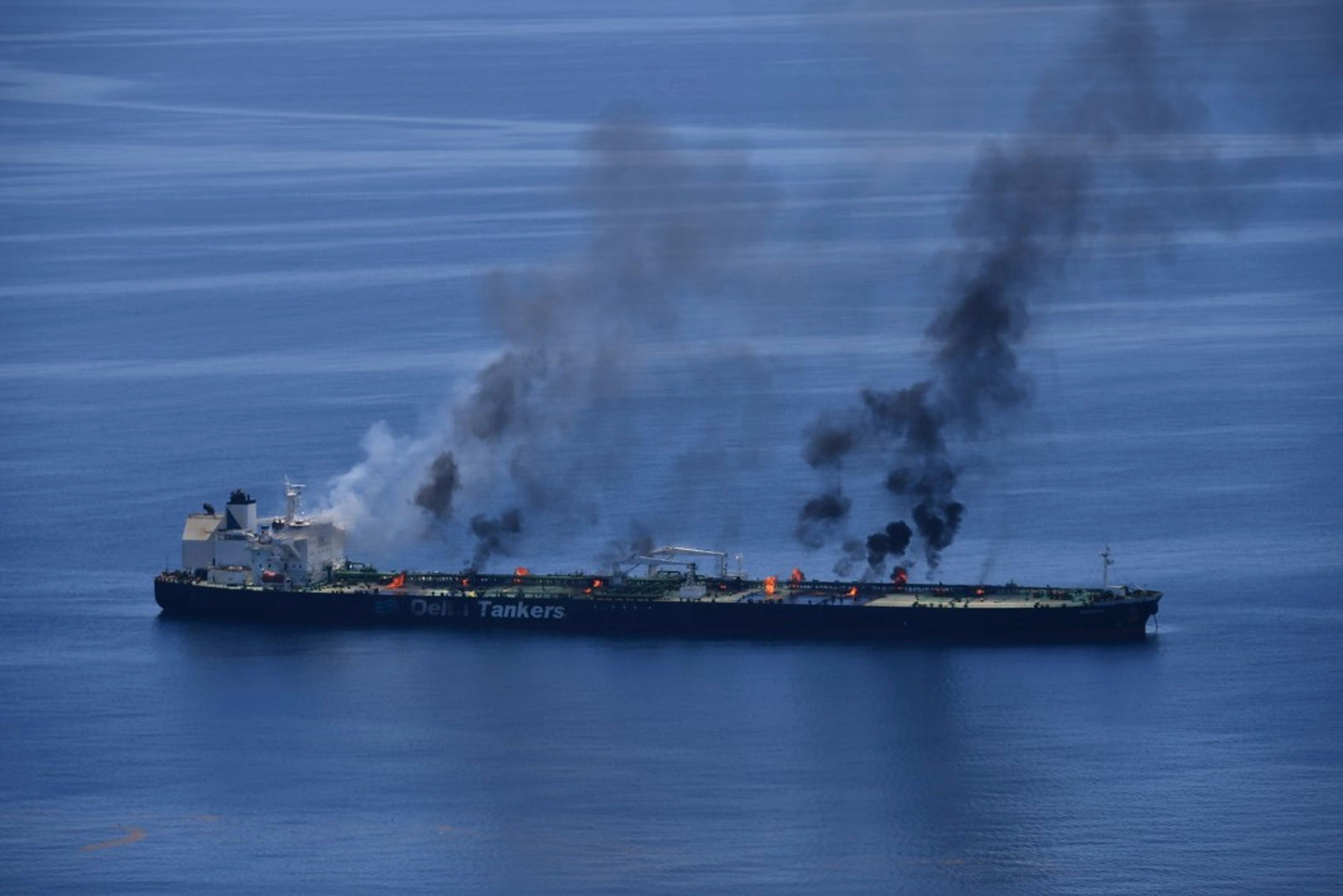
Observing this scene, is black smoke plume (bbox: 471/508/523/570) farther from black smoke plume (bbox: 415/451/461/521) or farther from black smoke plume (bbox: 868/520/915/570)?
black smoke plume (bbox: 868/520/915/570)

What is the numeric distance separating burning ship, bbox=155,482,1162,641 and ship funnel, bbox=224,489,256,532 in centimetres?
5

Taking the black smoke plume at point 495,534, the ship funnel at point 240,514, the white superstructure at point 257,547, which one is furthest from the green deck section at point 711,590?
the ship funnel at point 240,514

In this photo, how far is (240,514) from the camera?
365 ft

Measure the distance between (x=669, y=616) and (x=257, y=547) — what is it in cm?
1538

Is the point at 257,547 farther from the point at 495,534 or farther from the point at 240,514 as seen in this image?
the point at 495,534

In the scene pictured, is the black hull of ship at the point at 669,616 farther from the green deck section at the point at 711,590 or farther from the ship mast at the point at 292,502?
the ship mast at the point at 292,502

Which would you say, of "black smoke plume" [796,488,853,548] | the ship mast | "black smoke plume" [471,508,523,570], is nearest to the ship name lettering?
"black smoke plume" [471,508,523,570]

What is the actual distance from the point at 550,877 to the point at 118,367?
8407 cm

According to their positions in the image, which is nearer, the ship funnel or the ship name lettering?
the ship name lettering

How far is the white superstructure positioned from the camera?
4363 inches

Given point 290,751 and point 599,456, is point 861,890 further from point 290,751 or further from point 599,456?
point 599,456

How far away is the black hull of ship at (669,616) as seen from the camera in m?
103

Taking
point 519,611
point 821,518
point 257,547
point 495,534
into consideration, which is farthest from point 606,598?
point 257,547

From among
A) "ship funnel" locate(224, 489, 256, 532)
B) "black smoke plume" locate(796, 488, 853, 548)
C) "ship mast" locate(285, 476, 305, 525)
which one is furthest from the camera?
"black smoke plume" locate(796, 488, 853, 548)
